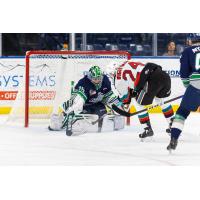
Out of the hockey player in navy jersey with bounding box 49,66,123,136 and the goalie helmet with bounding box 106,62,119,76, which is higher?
the goalie helmet with bounding box 106,62,119,76

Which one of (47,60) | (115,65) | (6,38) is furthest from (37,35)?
(115,65)

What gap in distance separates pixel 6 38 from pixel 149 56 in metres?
2.47

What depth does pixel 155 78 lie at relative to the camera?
22.6 feet

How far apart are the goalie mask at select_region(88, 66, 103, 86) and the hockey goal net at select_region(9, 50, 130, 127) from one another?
2.73 feet

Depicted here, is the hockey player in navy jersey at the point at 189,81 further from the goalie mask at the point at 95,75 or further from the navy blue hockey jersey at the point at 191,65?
the goalie mask at the point at 95,75

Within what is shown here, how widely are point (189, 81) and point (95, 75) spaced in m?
1.71

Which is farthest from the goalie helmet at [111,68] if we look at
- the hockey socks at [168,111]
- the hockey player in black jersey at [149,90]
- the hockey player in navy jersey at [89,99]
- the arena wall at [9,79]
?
the arena wall at [9,79]

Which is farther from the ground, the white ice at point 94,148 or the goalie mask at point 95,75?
the goalie mask at point 95,75

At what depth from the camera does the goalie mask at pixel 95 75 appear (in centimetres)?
726

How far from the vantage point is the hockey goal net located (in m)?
8.14

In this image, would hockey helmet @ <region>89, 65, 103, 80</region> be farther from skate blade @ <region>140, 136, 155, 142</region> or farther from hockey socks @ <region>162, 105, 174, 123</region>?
skate blade @ <region>140, 136, 155, 142</region>

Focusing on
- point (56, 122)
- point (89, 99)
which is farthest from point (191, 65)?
point (56, 122)

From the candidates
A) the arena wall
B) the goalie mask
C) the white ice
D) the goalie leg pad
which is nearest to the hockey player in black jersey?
the white ice

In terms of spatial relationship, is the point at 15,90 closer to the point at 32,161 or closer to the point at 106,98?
the point at 106,98
